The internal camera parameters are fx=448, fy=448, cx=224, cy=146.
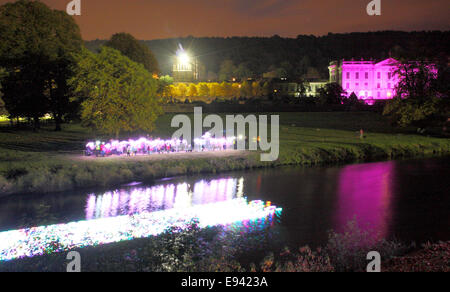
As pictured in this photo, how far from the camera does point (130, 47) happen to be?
62.8 m

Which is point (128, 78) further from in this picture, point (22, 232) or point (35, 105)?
point (22, 232)

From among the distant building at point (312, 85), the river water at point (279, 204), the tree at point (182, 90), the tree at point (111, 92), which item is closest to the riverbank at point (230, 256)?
the river water at point (279, 204)

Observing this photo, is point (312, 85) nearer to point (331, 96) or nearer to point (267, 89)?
point (267, 89)

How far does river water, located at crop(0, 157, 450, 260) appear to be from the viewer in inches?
765

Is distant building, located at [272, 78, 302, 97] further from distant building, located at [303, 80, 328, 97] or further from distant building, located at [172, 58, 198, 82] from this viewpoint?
distant building, located at [172, 58, 198, 82]

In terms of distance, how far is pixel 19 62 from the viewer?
150 ft

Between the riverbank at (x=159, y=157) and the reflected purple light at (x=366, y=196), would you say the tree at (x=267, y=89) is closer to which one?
the riverbank at (x=159, y=157)

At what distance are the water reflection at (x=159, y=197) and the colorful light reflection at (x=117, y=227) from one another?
2.89 feet

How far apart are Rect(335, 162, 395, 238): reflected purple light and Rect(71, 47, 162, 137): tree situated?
16.9 meters

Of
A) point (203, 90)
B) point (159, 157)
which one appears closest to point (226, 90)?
point (203, 90)

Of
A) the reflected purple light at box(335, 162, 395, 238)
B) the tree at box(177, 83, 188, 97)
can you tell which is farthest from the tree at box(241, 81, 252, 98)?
the reflected purple light at box(335, 162, 395, 238)

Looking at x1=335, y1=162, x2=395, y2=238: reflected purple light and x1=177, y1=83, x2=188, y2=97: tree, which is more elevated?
x1=177, y1=83, x2=188, y2=97: tree

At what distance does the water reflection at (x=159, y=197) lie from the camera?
22281 mm

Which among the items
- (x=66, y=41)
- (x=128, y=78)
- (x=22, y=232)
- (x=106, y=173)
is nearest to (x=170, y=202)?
(x=106, y=173)
